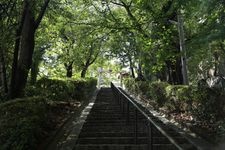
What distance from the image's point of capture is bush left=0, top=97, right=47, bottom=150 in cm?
626

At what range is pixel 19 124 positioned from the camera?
6.54m

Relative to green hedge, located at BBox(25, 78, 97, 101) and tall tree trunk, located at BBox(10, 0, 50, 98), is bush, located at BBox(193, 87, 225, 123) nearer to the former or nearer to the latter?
tall tree trunk, located at BBox(10, 0, 50, 98)

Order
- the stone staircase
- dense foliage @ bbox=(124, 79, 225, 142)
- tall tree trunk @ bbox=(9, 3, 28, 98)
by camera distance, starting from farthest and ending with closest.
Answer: tall tree trunk @ bbox=(9, 3, 28, 98), dense foliage @ bbox=(124, 79, 225, 142), the stone staircase

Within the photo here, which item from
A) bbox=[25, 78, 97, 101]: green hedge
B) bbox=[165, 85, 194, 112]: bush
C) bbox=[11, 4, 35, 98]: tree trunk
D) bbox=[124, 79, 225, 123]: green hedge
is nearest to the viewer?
bbox=[124, 79, 225, 123]: green hedge

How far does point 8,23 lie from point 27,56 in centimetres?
131

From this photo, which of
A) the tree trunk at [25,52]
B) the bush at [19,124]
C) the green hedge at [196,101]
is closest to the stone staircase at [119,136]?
the green hedge at [196,101]

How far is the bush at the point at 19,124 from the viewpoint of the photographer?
6262 mm

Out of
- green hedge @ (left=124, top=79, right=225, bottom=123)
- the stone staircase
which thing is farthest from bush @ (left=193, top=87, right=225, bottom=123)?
the stone staircase

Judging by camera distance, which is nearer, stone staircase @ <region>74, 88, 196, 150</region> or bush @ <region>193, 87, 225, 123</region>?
stone staircase @ <region>74, 88, 196, 150</region>

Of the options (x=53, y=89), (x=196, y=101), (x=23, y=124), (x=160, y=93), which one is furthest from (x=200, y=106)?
(x=53, y=89)

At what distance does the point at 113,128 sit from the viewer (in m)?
10.0

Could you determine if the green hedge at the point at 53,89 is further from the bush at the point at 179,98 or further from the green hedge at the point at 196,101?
the bush at the point at 179,98

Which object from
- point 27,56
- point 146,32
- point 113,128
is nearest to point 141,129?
point 113,128

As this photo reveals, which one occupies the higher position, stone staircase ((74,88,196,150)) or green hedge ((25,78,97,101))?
green hedge ((25,78,97,101))
